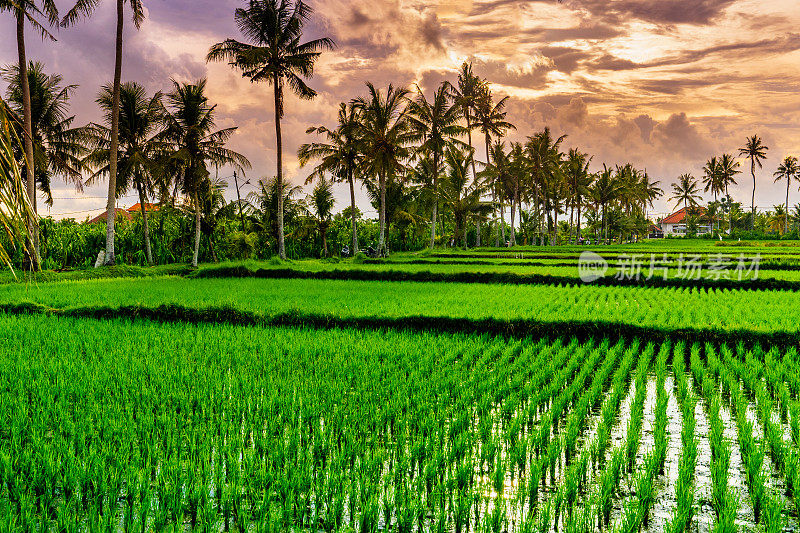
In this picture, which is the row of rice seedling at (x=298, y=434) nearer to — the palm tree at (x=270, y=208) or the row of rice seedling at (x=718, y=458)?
the row of rice seedling at (x=718, y=458)

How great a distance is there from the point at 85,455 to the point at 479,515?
7.51ft

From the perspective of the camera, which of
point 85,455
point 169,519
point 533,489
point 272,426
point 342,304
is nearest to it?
point 169,519

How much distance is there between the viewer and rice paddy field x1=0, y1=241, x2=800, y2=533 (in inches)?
104

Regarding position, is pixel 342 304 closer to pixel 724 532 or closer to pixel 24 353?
pixel 24 353

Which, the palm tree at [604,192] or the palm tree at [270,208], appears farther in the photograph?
the palm tree at [604,192]

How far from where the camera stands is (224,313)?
8.60 meters

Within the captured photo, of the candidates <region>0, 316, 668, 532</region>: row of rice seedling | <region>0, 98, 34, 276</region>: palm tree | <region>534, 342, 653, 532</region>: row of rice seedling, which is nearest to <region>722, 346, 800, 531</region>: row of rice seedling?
<region>534, 342, 653, 532</region>: row of rice seedling

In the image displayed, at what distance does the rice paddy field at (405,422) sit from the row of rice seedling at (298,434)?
2cm

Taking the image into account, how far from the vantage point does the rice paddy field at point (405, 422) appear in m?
2.64

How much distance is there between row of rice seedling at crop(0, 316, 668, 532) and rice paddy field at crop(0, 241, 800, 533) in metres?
0.02

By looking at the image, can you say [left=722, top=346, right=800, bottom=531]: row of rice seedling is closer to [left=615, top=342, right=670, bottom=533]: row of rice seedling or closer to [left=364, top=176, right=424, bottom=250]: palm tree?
[left=615, top=342, right=670, bottom=533]: row of rice seedling

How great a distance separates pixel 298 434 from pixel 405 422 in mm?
769

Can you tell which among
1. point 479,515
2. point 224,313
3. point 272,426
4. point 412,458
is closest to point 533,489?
point 479,515

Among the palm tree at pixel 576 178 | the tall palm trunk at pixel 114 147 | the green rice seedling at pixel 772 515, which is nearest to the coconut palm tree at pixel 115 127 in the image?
the tall palm trunk at pixel 114 147
